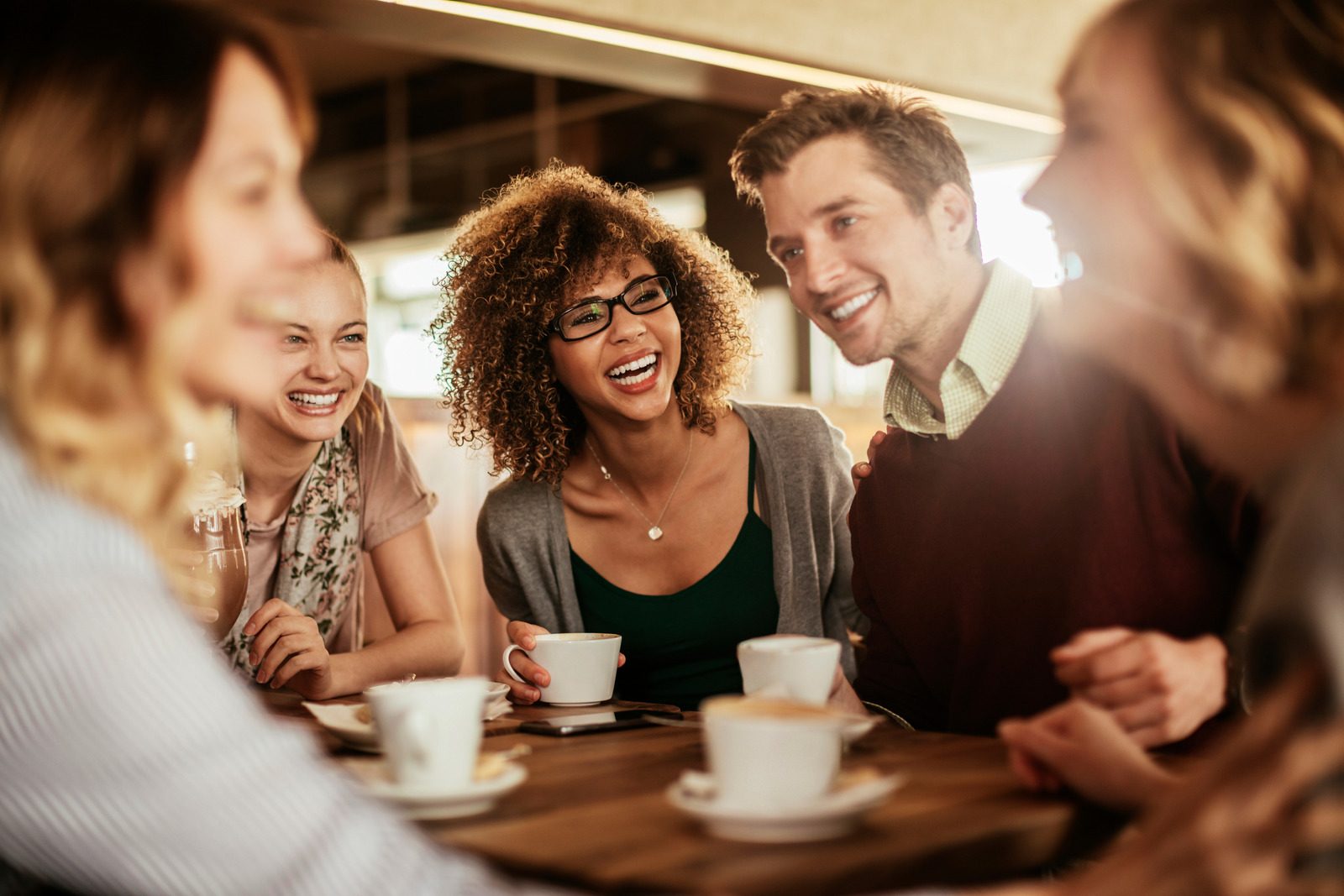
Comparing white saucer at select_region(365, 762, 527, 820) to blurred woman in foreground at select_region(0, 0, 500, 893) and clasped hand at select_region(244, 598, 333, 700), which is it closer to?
blurred woman in foreground at select_region(0, 0, 500, 893)

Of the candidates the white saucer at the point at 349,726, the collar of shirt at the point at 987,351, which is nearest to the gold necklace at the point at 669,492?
the collar of shirt at the point at 987,351

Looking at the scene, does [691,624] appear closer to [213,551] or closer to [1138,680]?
[213,551]

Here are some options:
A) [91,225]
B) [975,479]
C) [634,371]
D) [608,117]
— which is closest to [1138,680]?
[975,479]

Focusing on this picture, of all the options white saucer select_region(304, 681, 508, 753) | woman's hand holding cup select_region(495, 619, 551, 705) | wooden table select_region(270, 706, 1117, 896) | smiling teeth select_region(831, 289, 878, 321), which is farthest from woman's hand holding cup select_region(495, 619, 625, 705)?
smiling teeth select_region(831, 289, 878, 321)

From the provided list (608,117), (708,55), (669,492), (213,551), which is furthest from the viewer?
(608,117)

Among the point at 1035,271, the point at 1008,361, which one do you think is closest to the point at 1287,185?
the point at 1008,361

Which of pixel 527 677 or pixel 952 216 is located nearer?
pixel 527 677

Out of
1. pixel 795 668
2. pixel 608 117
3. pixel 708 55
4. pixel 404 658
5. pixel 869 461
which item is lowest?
pixel 404 658

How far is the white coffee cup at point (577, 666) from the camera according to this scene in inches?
60.2

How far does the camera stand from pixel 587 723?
135 centimetres

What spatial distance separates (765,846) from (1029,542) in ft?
2.53

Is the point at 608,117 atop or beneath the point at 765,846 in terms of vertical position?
atop

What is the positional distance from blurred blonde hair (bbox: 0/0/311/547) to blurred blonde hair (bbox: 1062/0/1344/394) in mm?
707

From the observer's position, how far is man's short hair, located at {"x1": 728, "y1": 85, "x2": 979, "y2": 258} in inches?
72.2
